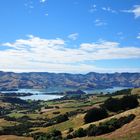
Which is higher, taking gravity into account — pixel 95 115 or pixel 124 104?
pixel 124 104

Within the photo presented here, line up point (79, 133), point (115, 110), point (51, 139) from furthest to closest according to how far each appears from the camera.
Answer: point (115, 110), point (79, 133), point (51, 139)

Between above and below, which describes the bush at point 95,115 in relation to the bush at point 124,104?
below

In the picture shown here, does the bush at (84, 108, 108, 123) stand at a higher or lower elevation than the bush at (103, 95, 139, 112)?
lower

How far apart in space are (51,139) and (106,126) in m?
11.4

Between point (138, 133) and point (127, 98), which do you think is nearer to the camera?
point (138, 133)

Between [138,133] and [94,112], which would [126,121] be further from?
[94,112]

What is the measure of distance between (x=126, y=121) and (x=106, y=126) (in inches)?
276

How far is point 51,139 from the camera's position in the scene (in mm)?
64625

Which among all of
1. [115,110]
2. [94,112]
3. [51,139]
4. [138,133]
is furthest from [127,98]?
[138,133]

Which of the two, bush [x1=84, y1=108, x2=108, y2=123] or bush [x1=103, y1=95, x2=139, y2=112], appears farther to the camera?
bush [x1=103, y1=95, x2=139, y2=112]

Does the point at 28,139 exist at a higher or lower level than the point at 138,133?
lower

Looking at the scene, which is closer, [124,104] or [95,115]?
[95,115]

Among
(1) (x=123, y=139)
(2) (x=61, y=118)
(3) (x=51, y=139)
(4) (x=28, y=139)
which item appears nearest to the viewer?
(1) (x=123, y=139)

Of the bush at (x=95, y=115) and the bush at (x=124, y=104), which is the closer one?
the bush at (x=95, y=115)
